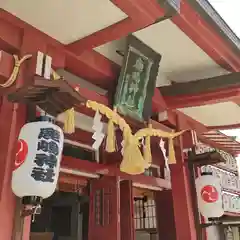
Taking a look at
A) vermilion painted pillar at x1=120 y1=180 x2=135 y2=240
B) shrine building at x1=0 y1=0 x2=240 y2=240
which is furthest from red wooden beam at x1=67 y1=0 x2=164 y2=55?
vermilion painted pillar at x1=120 y1=180 x2=135 y2=240

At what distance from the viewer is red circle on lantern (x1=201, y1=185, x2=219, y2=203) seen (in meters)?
4.05

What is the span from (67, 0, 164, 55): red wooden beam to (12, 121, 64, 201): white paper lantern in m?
0.84

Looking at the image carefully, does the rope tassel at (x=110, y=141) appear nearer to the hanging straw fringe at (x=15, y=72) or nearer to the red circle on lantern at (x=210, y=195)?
the hanging straw fringe at (x=15, y=72)

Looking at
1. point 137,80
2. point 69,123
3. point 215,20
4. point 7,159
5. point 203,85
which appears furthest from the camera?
point 203,85

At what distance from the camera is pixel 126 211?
394 centimetres

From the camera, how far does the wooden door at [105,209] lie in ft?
11.8

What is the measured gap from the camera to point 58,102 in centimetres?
237

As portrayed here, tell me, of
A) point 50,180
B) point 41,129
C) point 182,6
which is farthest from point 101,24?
point 50,180

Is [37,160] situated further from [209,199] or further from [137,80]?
[209,199]

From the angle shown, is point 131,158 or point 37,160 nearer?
→ point 37,160

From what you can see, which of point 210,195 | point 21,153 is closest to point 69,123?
point 21,153

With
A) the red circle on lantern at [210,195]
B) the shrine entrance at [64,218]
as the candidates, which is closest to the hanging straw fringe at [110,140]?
the red circle on lantern at [210,195]

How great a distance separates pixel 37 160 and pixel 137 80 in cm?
150

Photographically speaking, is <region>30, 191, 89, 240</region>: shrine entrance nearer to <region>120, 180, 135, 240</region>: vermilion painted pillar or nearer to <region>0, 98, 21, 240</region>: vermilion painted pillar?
<region>120, 180, 135, 240</region>: vermilion painted pillar
